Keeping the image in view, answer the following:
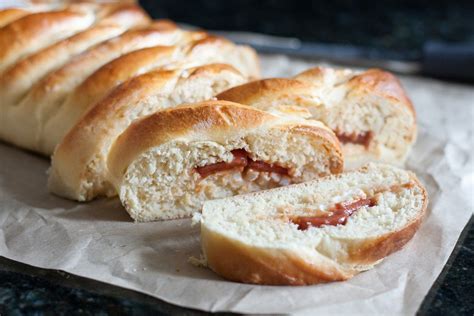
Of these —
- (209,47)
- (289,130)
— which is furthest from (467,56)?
(289,130)

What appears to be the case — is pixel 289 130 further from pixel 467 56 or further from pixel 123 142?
pixel 467 56

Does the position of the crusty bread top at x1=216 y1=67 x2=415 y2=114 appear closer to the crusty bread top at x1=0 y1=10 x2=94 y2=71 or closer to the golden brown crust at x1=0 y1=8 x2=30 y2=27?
the crusty bread top at x1=0 y1=10 x2=94 y2=71

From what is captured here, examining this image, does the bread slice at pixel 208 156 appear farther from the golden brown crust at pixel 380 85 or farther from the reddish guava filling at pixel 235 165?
the golden brown crust at pixel 380 85

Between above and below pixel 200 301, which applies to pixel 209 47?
above

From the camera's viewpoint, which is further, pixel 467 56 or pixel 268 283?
pixel 467 56

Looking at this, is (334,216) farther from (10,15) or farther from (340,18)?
(340,18)
